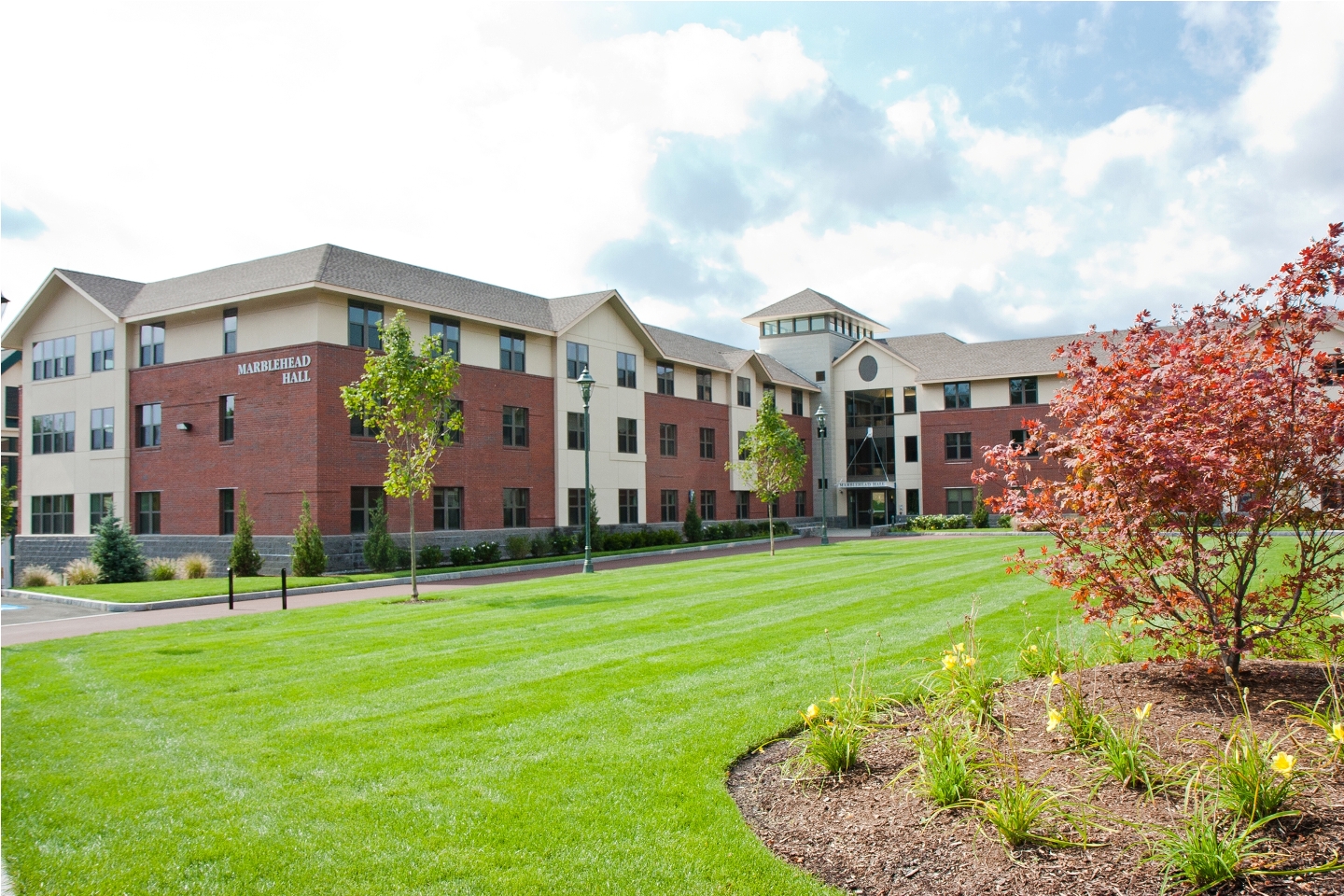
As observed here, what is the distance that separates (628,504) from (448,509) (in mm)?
10991

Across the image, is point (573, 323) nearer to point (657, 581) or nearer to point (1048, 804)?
point (657, 581)

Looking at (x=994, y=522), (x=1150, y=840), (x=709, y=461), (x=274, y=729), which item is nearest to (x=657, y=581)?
(x=274, y=729)

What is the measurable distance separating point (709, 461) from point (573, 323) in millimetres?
13592

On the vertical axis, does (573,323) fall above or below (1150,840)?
above

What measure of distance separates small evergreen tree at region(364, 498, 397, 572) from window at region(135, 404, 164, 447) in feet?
35.3

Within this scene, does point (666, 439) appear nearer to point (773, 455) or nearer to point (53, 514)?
point (773, 455)

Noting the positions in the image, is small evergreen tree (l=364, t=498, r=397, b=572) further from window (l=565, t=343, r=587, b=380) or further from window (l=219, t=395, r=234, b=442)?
window (l=565, t=343, r=587, b=380)

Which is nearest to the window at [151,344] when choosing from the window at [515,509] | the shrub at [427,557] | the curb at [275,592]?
the curb at [275,592]

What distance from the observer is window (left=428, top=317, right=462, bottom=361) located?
107ft

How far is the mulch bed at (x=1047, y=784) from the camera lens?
4480mm

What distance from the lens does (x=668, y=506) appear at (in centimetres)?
4478

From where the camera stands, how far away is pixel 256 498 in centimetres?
2981

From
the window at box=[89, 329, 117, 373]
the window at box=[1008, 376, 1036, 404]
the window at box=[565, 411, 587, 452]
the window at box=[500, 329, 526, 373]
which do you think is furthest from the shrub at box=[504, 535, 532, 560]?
the window at box=[1008, 376, 1036, 404]

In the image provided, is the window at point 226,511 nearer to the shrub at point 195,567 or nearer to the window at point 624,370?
the shrub at point 195,567
